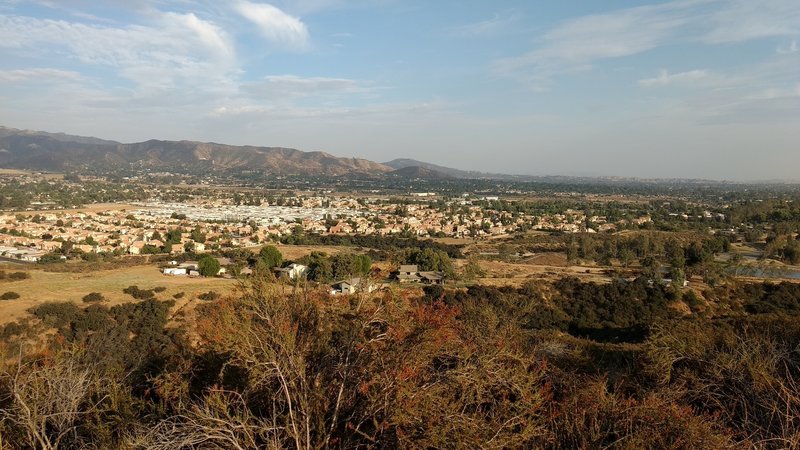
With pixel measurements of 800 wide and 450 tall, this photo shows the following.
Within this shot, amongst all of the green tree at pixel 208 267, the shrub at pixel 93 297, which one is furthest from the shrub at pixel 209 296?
the green tree at pixel 208 267

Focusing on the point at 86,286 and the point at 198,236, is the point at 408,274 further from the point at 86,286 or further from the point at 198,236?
the point at 198,236

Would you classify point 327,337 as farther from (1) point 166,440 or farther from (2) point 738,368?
(2) point 738,368

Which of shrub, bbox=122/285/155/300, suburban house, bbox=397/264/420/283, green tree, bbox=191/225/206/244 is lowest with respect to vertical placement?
green tree, bbox=191/225/206/244

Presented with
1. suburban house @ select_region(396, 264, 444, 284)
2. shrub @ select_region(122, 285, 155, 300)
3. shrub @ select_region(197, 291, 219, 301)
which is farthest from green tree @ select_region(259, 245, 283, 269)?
shrub @ select_region(122, 285, 155, 300)

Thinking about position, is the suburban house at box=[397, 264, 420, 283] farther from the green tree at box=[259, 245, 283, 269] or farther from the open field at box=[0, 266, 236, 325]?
the open field at box=[0, 266, 236, 325]

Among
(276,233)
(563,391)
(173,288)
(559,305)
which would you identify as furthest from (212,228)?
(563,391)

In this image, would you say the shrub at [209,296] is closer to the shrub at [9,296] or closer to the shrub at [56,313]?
the shrub at [56,313]
